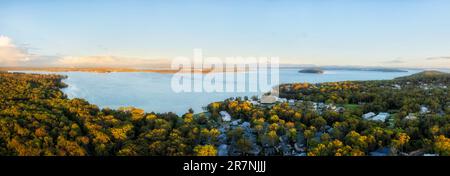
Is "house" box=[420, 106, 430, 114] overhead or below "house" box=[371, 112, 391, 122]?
overhead

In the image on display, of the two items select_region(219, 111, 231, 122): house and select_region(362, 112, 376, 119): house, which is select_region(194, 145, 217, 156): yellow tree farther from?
select_region(362, 112, 376, 119): house

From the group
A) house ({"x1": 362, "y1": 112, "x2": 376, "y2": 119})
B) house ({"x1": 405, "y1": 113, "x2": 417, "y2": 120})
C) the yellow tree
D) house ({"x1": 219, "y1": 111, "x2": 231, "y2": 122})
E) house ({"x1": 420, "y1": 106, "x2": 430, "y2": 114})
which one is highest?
house ({"x1": 420, "y1": 106, "x2": 430, "y2": 114})

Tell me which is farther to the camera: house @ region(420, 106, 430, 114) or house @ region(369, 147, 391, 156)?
house @ region(420, 106, 430, 114)

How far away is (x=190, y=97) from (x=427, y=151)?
77.0 feet

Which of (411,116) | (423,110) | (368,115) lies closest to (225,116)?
(368,115)

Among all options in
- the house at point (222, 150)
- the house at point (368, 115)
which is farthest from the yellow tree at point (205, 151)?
the house at point (368, 115)

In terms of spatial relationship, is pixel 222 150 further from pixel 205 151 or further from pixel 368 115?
pixel 368 115

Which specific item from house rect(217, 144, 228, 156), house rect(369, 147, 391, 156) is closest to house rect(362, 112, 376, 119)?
house rect(369, 147, 391, 156)

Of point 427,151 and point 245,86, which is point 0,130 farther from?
point 245,86

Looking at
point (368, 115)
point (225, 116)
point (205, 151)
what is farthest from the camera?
point (225, 116)

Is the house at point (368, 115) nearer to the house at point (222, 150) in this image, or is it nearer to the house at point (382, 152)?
the house at point (382, 152)
